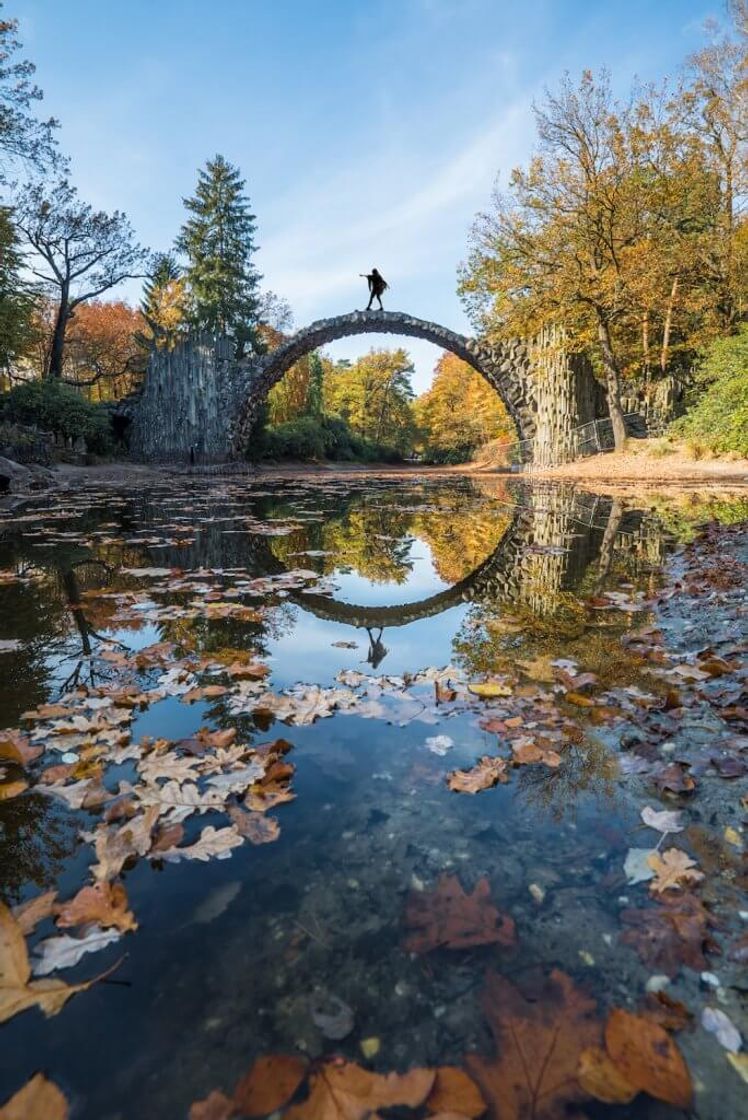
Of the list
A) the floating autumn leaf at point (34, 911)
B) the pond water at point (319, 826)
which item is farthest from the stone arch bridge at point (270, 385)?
the floating autumn leaf at point (34, 911)

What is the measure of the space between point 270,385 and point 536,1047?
25.0 m

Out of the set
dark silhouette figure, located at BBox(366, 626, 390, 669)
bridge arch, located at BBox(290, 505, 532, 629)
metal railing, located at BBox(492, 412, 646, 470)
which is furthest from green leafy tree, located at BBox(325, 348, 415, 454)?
dark silhouette figure, located at BBox(366, 626, 390, 669)

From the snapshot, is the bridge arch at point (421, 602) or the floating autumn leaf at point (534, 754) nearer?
the floating autumn leaf at point (534, 754)

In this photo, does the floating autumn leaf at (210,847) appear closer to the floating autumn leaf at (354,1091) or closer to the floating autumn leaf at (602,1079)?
the floating autumn leaf at (354,1091)

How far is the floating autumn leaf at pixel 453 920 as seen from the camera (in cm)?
117

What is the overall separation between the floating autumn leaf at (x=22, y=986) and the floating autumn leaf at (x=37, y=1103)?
124 millimetres

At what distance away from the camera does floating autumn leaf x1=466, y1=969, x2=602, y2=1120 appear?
2.85 feet

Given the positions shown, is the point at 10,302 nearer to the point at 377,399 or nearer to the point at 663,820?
the point at 663,820

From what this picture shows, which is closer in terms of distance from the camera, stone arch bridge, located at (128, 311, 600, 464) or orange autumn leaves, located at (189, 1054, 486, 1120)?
orange autumn leaves, located at (189, 1054, 486, 1120)

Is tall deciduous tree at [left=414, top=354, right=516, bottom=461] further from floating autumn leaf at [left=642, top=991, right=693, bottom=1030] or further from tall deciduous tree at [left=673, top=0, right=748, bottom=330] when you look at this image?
floating autumn leaf at [left=642, top=991, right=693, bottom=1030]

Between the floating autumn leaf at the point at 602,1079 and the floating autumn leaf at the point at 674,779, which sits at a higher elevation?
the floating autumn leaf at the point at 674,779

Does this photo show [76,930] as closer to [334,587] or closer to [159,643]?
[159,643]

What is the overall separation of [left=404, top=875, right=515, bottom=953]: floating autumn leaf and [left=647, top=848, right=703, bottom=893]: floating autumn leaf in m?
0.41

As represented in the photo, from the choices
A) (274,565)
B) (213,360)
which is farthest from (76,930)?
(213,360)
